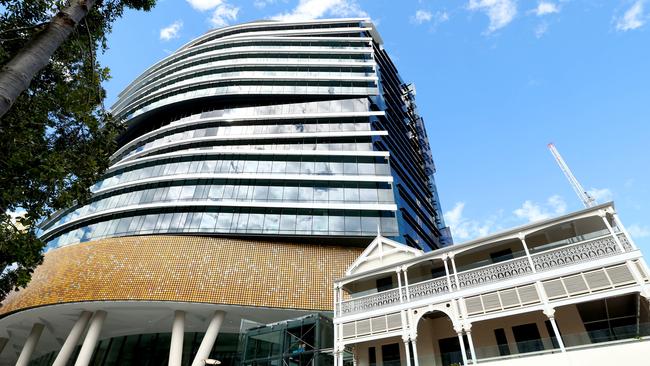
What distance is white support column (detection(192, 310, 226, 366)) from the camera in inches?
1122

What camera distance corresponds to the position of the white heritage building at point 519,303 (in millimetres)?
14352

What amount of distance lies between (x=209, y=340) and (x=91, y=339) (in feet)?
36.6

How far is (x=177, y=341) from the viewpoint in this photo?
2983 centimetres

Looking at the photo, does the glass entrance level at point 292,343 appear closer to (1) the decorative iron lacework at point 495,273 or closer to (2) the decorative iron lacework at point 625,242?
(1) the decorative iron lacework at point 495,273

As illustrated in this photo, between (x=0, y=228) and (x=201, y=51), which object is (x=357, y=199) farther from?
(x=201, y=51)

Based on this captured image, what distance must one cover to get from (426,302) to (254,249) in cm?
2031

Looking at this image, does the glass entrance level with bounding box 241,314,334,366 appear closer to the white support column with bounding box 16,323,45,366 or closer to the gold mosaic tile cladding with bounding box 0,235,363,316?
the gold mosaic tile cladding with bounding box 0,235,363,316

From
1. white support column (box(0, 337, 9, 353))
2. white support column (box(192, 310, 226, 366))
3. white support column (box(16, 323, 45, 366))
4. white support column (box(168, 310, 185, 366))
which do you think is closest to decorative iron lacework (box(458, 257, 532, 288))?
white support column (box(192, 310, 226, 366))

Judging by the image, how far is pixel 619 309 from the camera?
54.3 ft

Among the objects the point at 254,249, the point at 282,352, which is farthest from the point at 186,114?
the point at 282,352

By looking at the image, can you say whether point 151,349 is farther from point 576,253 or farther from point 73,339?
point 576,253

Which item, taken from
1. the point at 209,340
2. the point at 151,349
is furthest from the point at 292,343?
the point at 151,349

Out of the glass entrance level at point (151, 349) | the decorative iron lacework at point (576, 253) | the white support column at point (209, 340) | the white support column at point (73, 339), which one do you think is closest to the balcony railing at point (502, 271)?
the decorative iron lacework at point (576, 253)

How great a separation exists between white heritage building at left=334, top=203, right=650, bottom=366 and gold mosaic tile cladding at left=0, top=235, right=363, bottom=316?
10.2 m
